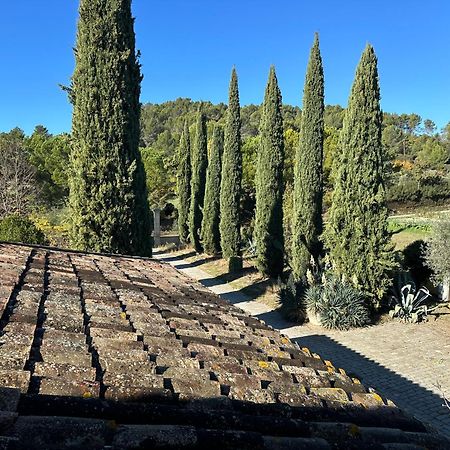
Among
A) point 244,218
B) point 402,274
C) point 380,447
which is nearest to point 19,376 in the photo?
Answer: point 380,447

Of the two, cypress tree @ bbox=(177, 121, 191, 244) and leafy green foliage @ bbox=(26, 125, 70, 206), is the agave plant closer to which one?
cypress tree @ bbox=(177, 121, 191, 244)

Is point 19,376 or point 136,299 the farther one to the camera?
point 136,299

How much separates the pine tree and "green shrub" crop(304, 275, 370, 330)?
1.61ft

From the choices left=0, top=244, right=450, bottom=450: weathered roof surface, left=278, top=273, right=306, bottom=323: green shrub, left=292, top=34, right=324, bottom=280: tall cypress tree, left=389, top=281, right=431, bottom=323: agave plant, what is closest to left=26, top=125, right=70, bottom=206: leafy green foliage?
left=292, top=34, right=324, bottom=280: tall cypress tree

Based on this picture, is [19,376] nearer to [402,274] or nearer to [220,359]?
[220,359]

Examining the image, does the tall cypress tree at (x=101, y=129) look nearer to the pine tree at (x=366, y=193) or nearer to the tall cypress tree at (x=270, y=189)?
the pine tree at (x=366, y=193)

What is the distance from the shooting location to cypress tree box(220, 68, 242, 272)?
21250mm

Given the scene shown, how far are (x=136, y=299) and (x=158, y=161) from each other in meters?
33.7

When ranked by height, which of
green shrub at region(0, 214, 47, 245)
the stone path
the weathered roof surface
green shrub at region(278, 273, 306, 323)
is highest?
green shrub at region(0, 214, 47, 245)

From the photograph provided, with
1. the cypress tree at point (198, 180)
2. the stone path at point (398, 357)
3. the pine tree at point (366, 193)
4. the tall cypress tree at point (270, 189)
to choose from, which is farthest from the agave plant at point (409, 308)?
the cypress tree at point (198, 180)

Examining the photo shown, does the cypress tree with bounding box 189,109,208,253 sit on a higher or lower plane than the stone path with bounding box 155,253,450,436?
higher

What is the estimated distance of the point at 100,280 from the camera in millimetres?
4254

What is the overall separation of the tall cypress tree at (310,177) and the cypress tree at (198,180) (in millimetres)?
10706

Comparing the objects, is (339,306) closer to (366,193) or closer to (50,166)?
(366,193)
